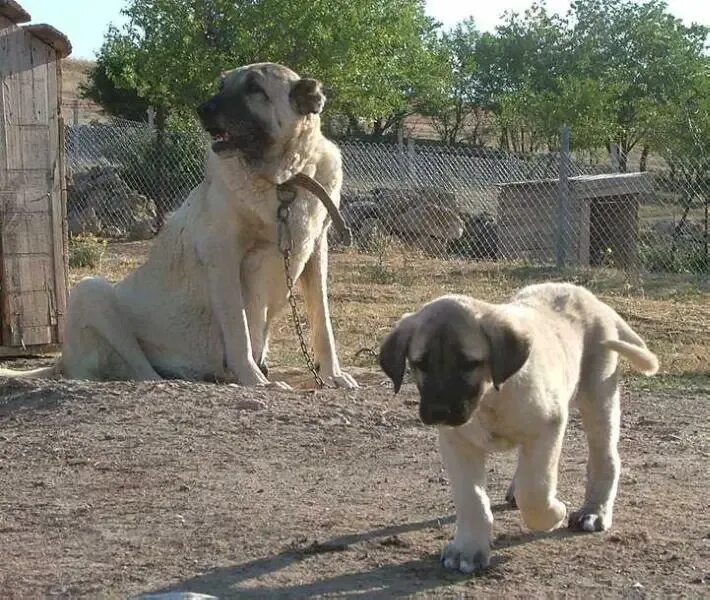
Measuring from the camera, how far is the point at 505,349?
3.90 m

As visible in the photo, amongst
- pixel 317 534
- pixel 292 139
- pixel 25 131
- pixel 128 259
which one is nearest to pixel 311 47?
pixel 128 259

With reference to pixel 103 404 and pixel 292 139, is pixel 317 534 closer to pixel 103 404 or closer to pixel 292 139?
pixel 103 404

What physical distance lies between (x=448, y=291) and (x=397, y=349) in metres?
9.57

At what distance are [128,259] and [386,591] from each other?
1370cm

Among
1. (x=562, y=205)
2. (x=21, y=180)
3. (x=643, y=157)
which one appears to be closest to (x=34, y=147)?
(x=21, y=180)

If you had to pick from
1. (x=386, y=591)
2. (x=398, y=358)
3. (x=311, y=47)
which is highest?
(x=311, y=47)

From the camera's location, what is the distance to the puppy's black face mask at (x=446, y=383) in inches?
149

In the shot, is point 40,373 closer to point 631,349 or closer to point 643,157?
point 631,349

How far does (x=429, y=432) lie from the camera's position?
6.43 meters

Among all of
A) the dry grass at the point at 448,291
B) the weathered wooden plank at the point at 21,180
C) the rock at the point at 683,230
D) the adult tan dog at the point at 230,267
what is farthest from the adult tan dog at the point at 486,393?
the rock at the point at 683,230

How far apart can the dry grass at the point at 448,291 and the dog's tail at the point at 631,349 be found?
3.42m

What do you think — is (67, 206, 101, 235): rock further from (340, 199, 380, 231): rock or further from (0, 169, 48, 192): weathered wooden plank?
(0, 169, 48, 192): weathered wooden plank

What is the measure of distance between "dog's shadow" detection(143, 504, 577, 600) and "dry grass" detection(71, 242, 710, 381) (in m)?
4.39

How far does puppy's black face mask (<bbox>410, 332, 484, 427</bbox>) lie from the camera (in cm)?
379
